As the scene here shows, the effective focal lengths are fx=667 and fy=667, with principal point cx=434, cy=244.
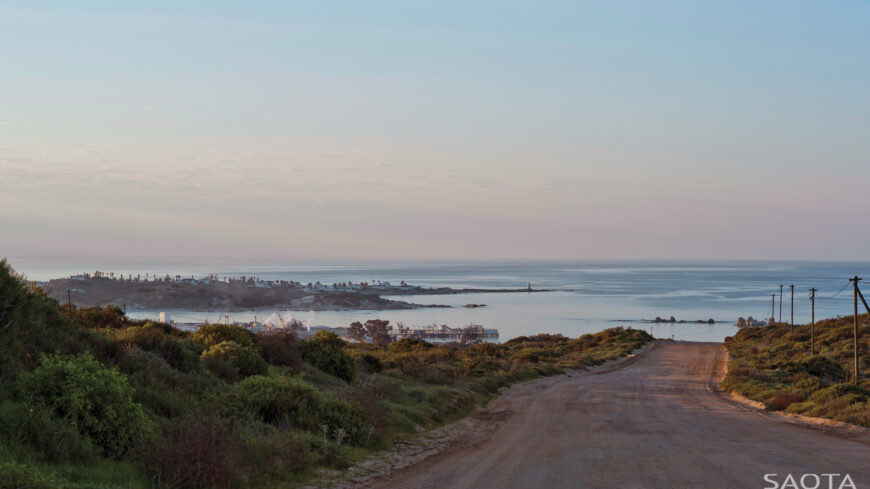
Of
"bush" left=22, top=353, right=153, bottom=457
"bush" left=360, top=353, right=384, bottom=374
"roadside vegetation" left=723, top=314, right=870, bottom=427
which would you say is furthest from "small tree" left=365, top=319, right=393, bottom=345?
"bush" left=22, top=353, right=153, bottom=457

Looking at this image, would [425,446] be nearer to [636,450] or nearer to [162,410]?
[636,450]

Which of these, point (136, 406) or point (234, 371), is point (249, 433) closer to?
point (136, 406)

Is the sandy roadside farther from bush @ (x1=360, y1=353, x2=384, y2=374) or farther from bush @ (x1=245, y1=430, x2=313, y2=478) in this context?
bush @ (x1=360, y1=353, x2=384, y2=374)

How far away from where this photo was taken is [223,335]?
2200cm

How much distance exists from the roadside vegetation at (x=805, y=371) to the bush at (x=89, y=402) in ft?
57.9

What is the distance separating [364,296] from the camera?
392 ft

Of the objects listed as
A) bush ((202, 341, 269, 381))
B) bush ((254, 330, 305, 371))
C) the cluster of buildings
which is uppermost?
bush ((202, 341, 269, 381))

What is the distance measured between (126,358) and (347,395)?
195 inches

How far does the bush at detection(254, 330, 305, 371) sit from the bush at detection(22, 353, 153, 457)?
12371mm

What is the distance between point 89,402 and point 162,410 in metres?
2.64

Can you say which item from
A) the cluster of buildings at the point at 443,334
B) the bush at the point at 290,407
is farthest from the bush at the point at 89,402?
the cluster of buildings at the point at 443,334

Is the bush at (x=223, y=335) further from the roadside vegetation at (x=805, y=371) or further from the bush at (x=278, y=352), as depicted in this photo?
the roadside vegetation at (x=805, y=371)

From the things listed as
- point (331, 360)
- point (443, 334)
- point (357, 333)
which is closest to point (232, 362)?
point (331, 360)

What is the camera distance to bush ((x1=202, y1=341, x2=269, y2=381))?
1709cm
